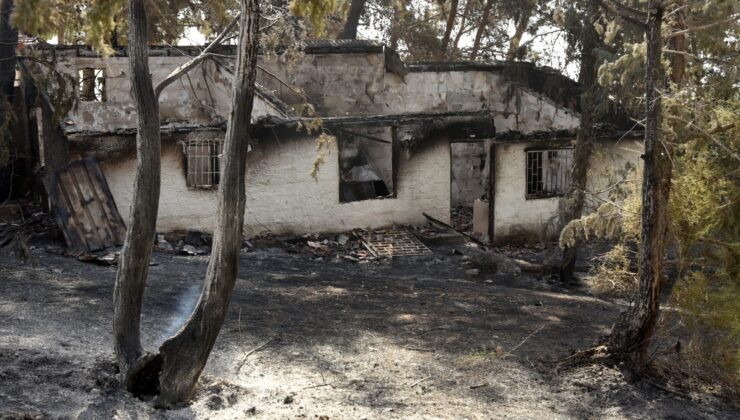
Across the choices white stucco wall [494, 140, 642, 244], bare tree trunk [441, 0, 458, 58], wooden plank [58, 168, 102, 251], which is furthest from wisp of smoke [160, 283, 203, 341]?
bare tree trunk [441, 0, 458, 58]

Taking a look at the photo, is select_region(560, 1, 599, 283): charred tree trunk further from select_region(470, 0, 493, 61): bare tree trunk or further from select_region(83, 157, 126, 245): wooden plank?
select_region(83, 157, 126, 245): wooden plank

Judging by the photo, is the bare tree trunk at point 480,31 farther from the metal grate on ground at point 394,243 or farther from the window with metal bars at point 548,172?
the metal grate on ground at point 394,243

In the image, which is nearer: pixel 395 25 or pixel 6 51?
pixel 6 51

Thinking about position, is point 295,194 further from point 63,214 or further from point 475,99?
point 475,99

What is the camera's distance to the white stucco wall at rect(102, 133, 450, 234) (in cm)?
1753

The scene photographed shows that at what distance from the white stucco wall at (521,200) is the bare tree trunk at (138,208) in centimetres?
1215

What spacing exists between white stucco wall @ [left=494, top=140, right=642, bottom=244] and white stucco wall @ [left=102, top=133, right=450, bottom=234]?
1259mm

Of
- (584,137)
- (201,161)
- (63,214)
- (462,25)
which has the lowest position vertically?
(63,214)

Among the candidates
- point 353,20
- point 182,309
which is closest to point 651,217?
point 182,309

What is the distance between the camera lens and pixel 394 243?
18391 millimetres

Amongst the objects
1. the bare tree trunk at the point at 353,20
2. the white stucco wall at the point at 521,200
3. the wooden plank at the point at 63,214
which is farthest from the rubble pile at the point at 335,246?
the bare tree trunk at the point at 353,20

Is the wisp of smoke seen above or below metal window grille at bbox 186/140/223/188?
below

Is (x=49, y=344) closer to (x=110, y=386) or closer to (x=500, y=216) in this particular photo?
(x=110, y=386)

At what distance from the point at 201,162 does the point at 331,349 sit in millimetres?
8183
